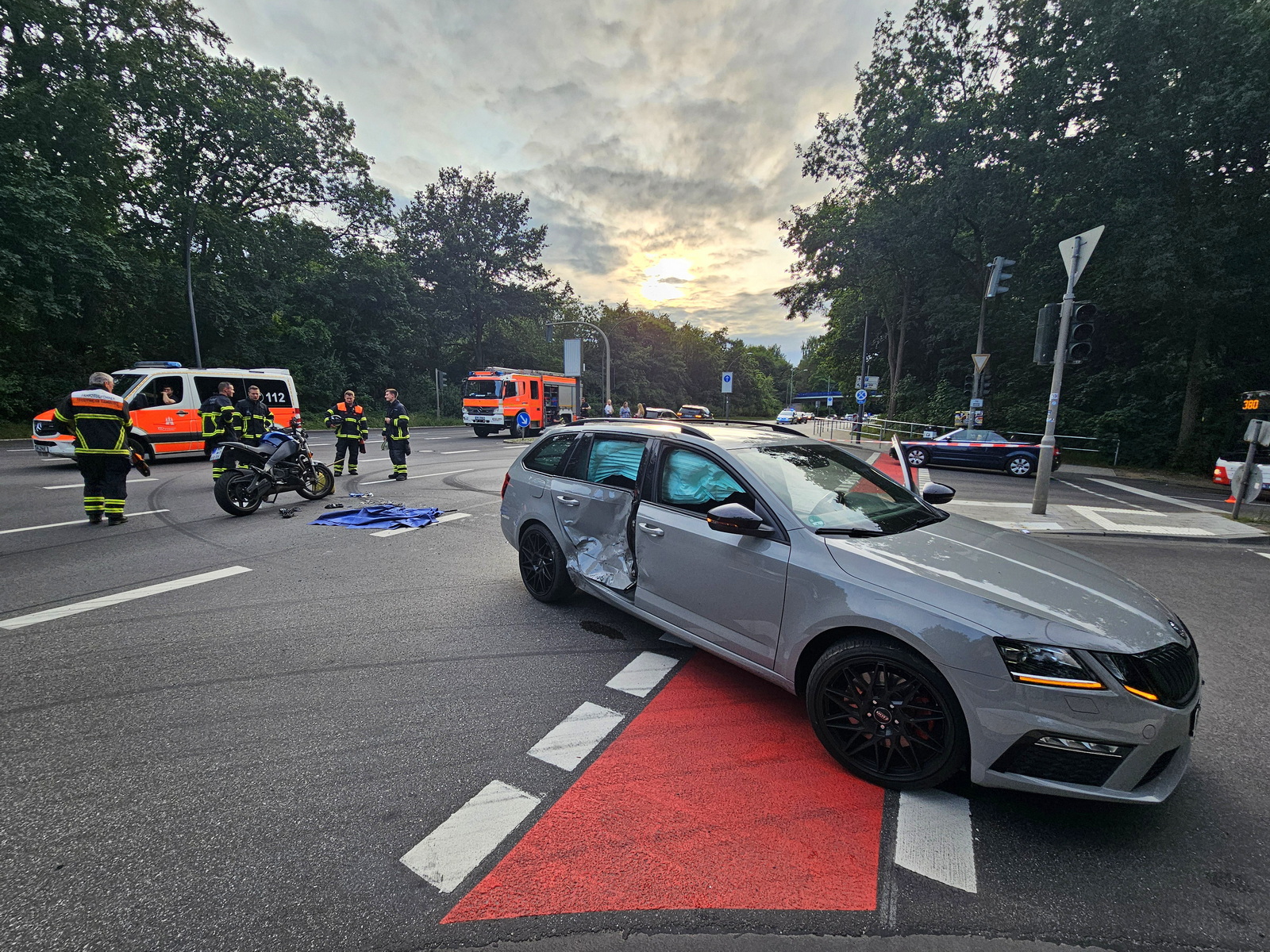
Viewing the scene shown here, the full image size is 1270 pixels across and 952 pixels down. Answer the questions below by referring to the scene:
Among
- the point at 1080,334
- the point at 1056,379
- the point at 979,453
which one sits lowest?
the point at 979,453

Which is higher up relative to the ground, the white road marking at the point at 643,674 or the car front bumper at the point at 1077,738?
the car front bumper at the point at 1077,738

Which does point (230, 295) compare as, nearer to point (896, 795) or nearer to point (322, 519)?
point (322, 519)

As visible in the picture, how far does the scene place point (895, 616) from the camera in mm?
2324

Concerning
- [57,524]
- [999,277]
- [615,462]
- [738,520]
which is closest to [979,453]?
[999,277]

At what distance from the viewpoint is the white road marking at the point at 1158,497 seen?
9.96 m

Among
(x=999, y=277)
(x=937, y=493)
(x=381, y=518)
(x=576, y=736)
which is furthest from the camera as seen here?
(x=999, y=277)

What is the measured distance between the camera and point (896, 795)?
241 centimetres

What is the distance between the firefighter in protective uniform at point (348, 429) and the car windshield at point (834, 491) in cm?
926

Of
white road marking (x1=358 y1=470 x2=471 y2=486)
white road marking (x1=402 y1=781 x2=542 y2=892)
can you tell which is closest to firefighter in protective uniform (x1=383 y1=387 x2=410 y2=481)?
white road marking (x1=358 y1=470 x2=471 y2=486)

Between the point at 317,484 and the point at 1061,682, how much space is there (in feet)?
31.9

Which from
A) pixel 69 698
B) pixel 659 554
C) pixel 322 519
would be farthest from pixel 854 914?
pixel 322 519

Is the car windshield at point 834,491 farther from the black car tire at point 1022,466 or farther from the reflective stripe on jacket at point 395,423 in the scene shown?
the black car tire at point 1022,466

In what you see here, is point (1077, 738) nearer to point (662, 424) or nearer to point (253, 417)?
point (662, 424)

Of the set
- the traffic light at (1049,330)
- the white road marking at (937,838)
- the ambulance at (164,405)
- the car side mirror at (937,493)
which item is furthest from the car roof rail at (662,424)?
the ambulance at (164,405)
